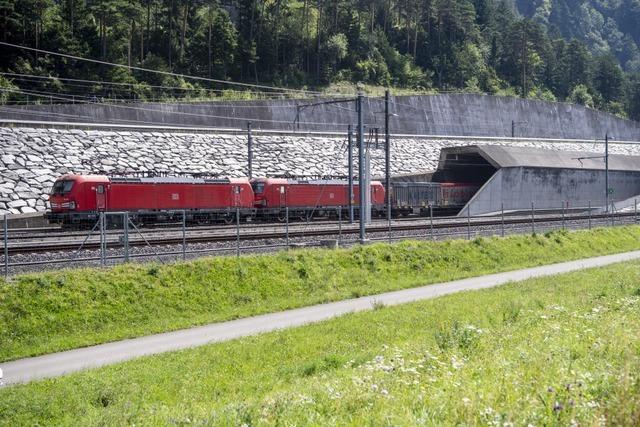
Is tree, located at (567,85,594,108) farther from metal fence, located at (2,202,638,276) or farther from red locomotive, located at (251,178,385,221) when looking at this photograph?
red locomotive, located at (251,178,385,221)

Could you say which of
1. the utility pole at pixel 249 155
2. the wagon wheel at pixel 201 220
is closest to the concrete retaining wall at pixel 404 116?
the utility pole at pixel 249 155

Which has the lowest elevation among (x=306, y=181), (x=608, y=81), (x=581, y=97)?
(x=306, y=181)

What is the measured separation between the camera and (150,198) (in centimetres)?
3572

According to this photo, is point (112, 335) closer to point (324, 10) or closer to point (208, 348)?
point (208, 348)

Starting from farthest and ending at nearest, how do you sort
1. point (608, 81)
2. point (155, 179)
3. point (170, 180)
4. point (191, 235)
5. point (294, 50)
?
point (608, 81)
point (294, 50)
point (170, 180)
point (155, 179)
point (191, 235)

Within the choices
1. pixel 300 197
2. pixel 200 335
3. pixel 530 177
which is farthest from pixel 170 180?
pixel 530 177

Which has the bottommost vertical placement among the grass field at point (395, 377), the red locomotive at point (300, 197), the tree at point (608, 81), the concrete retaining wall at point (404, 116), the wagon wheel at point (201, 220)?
the grass field at point (395, 377)

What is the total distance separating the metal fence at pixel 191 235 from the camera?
67.9 ft

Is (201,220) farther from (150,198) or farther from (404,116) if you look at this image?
(404,116)

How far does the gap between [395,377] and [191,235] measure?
72.7 feet

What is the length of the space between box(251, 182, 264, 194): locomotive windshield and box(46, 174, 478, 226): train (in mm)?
26

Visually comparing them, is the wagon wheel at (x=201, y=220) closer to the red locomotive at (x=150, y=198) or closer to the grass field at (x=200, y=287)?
the red locomotive at (x=150, y=198)

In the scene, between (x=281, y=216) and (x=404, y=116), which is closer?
(x=281, y=216)

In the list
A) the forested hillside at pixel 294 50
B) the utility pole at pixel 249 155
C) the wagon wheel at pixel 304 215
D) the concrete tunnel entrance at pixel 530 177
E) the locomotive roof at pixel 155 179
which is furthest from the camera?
the forested hillside at pixel 294 50
